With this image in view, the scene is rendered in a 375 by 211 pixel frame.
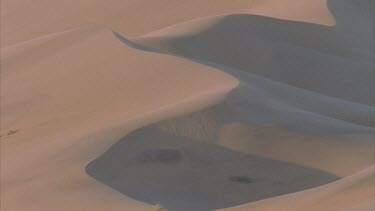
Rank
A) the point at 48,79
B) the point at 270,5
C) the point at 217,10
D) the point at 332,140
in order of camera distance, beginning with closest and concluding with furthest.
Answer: the point at 332,140
the point at 48,79
the point at 270,5
the point at 217,10

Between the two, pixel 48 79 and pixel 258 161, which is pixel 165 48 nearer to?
pixel 48 79

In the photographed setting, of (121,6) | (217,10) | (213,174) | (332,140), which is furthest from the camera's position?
(121,6)

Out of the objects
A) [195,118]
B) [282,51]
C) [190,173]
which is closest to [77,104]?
[195,118]

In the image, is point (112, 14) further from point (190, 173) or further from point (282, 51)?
point (190, 173)

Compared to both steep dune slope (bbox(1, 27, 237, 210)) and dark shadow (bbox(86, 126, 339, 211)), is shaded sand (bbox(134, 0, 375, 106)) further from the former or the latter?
dark shadow (bbox(86, 126, 339, 211))

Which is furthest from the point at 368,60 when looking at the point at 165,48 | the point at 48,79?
the point at 48,79

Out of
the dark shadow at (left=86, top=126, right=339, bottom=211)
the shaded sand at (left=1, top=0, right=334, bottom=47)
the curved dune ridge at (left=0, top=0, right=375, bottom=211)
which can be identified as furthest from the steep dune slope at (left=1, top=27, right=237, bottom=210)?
the shaded sand at (left=1, top=0, right=334, bottom=47)

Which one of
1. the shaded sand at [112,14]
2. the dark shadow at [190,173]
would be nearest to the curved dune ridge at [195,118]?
the dark shadow at [190,173]
